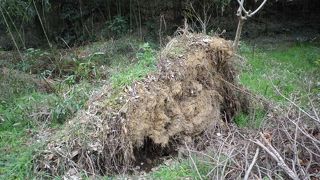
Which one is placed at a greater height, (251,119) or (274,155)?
(274,155)

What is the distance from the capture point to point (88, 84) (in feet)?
20.6

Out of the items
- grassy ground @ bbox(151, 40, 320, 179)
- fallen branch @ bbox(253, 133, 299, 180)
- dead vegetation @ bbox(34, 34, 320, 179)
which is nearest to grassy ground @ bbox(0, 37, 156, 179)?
dead vegetation @ bbox(34, 34, 320, 179)

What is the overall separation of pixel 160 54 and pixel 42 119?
1802 mm

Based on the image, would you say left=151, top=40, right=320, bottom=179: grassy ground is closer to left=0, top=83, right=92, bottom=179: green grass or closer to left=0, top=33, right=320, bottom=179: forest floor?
left=0, top=33, right=320, bottom=179: forest floor

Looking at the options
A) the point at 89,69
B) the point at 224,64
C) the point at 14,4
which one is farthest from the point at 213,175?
the point at 14,4

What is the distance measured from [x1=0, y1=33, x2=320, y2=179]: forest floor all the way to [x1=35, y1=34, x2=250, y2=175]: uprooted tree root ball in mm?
211

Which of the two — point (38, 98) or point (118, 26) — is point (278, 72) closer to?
point (38, 98)

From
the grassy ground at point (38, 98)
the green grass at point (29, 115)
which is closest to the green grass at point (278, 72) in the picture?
the grassy ground at point (38, 98)

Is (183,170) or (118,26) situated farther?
(118,26)

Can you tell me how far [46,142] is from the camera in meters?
4.37

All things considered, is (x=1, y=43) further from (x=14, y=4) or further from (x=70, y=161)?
(x=70, y=161)

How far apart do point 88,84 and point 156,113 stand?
178cm

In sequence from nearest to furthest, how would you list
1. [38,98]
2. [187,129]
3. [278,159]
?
[278,159]
[187,129]
[38,98]

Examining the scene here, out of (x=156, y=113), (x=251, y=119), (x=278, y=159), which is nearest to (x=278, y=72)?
(x=251, y=119)
